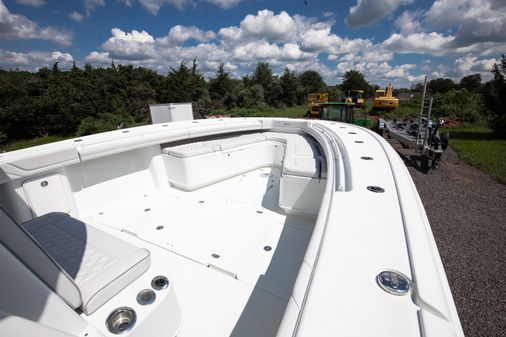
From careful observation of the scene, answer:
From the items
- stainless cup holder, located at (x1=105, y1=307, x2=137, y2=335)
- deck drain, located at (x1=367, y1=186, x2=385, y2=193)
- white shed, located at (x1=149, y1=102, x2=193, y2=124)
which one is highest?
white shed, located at (x1=149, y1=102, x2=193, y2=124)

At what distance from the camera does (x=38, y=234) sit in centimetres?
109

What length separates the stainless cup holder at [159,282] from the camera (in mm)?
914

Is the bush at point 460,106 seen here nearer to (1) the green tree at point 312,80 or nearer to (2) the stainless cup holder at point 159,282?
(2) the stainless cup holder at point 159,282

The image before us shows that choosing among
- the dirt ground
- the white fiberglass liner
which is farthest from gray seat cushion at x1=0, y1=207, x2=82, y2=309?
the dirt ground

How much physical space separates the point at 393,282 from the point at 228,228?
131 centimetres

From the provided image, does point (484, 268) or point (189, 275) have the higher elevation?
point (189, 275)

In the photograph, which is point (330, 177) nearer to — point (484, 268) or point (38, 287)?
point (38, 287)

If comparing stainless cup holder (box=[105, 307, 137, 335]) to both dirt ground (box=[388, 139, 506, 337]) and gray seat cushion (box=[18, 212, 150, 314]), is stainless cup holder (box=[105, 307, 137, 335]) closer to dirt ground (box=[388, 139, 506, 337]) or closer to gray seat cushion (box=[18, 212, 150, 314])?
gray seat cushion (box=[18, 212, 150, 314])

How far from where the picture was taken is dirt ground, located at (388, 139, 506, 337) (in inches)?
67.5

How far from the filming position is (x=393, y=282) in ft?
1.77

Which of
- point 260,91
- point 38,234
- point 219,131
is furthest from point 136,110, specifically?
point 38,234

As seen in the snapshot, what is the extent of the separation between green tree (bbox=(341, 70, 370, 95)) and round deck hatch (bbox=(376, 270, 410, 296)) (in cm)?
2982

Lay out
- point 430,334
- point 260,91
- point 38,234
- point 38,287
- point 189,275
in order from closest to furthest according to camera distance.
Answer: point 430,334
point 38,287
point 38,234
point 189,275
point 260,91

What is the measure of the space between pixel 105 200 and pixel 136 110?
16425 millimetres
